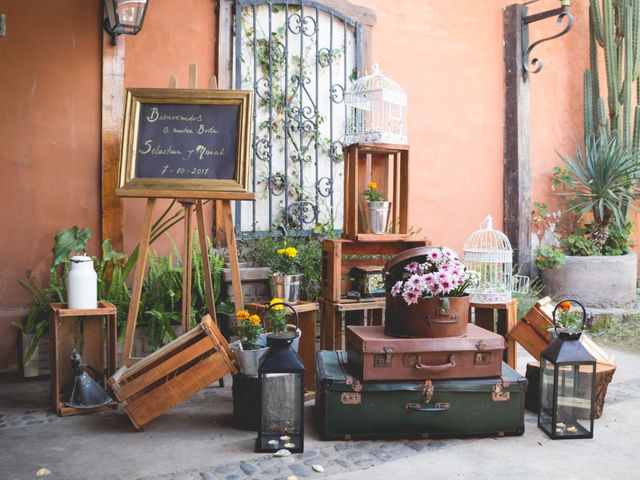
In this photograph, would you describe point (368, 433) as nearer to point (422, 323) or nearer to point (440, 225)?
point (422, 323)

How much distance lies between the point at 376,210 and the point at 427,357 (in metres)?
1.25

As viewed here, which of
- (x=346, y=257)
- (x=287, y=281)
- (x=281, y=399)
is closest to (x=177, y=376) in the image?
(x=281, y=399)

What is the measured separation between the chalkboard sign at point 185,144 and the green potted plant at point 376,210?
91 centimetres

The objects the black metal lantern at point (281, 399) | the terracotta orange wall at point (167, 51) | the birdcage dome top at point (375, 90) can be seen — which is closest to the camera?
the black metal lantern at point (281, 399)

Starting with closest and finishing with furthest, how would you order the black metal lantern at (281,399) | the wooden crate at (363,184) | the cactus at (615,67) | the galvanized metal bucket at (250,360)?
the black metal lantern at (281,399), the galvanized metal bucket at (250,360), the wooden crate at (363,184), the cactus at (615,67)

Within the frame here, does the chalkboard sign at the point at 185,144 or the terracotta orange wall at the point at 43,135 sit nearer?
the chalkboard sign at the point at 185,144

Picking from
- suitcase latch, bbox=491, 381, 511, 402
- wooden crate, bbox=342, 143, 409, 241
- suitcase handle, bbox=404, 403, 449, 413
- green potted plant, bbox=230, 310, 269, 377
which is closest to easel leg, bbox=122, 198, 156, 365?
green potted plant, bbox=230, 310, 269, 377

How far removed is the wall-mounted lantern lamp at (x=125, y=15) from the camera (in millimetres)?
4023

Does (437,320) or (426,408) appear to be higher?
(437,320)

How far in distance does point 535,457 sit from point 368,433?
30.9 inches

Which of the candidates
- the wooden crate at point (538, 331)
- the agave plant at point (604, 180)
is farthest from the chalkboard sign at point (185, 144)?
the agave plant at point (604, 180)

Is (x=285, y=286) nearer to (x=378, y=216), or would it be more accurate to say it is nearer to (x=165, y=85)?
(x=378, y=216)

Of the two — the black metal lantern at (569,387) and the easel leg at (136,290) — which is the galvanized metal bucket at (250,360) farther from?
the black metal lantern at (569,387)

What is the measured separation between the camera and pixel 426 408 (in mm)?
3100
